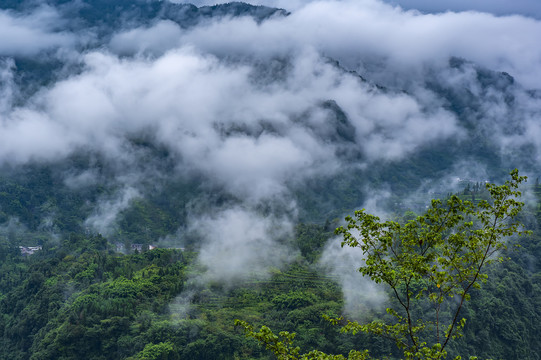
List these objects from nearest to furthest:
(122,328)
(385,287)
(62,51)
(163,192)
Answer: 1. (122,328)
2. (385,287)
3. (163,192)
4. (62,51)

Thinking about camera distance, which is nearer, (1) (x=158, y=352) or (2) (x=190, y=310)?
(1) (x=158, y=352)

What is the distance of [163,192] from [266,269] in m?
78.3

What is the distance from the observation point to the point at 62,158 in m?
141

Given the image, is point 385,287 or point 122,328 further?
point 385,287

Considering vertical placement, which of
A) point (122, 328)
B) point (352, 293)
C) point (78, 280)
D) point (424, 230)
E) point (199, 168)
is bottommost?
point (199, 168)

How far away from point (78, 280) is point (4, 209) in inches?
2847

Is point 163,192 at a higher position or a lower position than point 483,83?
lower

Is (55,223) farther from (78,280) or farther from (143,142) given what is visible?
(78,280)

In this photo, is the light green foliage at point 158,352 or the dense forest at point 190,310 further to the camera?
the dense forest at point 190,310

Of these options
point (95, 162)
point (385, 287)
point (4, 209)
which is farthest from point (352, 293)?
point (95, 162)

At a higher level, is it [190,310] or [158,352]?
[158,352]

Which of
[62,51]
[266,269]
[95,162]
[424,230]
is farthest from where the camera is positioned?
[62,51]

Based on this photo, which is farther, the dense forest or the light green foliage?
the dense forest

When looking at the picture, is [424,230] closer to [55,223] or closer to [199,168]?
[55,223]
